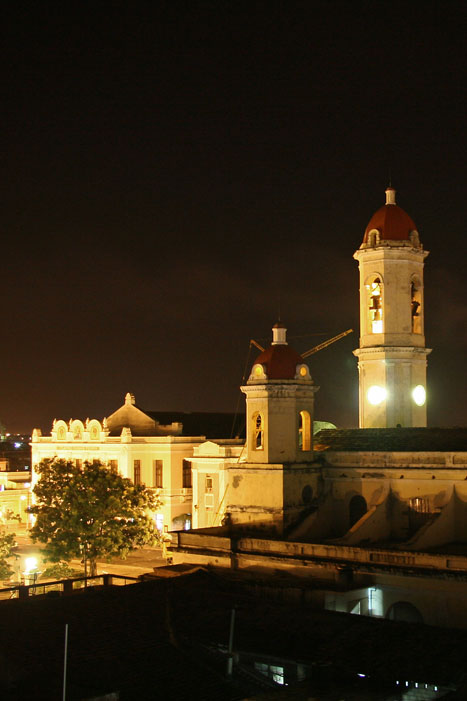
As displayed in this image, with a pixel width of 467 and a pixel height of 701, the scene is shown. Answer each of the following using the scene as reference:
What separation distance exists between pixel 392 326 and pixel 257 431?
377 inches

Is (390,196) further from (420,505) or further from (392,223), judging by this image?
(420,505)

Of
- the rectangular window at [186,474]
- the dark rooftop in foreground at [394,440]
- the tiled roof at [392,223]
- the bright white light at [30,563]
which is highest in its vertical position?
the tiled roof at [392,223]

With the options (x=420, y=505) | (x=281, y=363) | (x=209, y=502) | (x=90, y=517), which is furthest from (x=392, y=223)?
(x=209, y=502)

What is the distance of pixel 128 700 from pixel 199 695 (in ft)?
5.23

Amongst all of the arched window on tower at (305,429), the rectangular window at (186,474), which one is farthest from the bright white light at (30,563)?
the arched window on tower at (305,429)

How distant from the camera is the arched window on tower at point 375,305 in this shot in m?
45.0

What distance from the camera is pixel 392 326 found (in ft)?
146

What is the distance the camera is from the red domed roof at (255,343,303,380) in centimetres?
3872

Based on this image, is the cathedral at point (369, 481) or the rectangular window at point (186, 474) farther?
the rectangular window at point (186, 474)

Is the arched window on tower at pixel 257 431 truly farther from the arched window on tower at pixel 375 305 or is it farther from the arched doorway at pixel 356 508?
the arched window on tower at pixel 375 305

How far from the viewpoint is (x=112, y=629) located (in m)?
25.1

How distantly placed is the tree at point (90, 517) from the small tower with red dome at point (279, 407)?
9.09 meters

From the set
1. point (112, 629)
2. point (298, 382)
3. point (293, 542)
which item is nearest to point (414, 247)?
point (298, 382)

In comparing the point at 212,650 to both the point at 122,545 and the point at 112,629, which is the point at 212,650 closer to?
the point at 112,629
